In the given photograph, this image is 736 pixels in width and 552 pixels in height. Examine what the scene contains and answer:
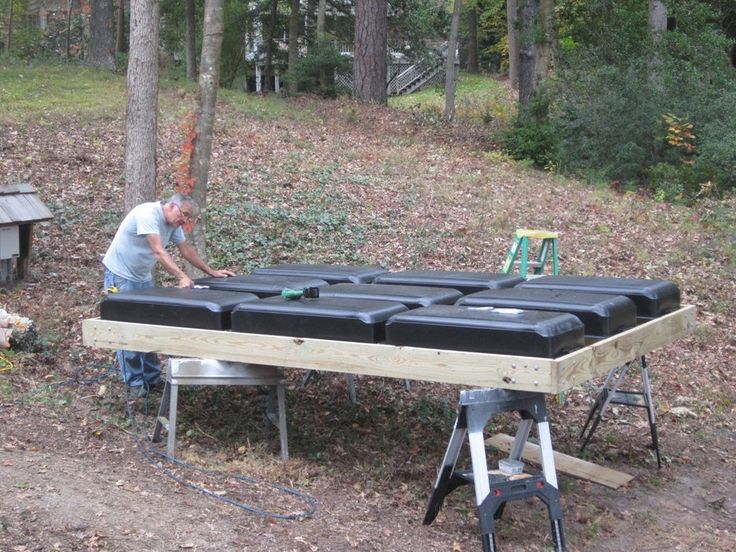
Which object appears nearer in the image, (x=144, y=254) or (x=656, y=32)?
(x=144, y=254)

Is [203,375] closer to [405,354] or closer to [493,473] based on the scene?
[405,354]

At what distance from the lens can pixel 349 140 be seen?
17766mm

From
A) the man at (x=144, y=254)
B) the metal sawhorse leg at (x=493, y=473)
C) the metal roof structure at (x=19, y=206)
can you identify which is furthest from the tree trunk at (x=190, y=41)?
the metal sawhorse leg at (x=493, y=473)

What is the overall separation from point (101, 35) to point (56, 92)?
16.5ft

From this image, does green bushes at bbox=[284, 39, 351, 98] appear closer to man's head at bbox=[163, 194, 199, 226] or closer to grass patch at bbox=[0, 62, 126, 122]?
grass patch at bbox=[0, 62, 126, 122]

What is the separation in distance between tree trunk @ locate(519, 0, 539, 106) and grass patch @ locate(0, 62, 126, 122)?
8827 mm

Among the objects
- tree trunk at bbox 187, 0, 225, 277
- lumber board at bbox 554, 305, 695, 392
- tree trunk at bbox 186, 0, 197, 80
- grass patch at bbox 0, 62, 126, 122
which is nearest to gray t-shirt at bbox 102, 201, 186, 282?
tree trunk at bbox 187, 0, 225, 277

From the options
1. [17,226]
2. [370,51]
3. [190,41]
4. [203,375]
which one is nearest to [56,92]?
[190,41]

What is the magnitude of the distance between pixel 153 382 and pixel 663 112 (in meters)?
14.0

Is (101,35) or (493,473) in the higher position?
(101,35)

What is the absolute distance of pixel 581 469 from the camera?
675cm

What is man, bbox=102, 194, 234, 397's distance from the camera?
7066 mm

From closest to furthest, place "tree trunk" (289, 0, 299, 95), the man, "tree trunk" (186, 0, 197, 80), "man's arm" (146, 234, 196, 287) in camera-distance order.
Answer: "man's arm" (146, 234, 196, 287)
the man
"tree trunk" (186, 0, 197, 80)
"tree trunk" (289, 0, 299, 95)

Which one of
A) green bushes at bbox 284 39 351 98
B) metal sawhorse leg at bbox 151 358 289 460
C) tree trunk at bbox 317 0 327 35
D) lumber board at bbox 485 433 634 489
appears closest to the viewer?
metal sawhorse leg at bbox 151 358 289 460
